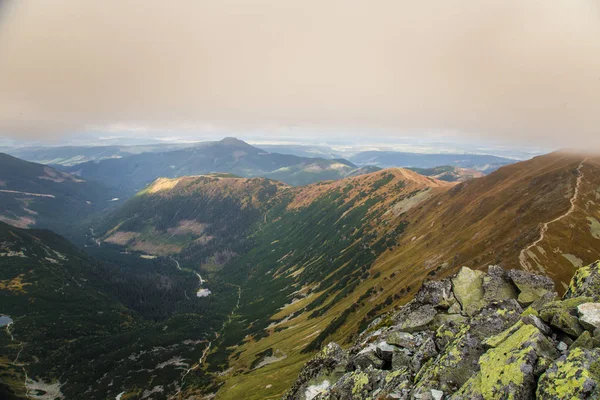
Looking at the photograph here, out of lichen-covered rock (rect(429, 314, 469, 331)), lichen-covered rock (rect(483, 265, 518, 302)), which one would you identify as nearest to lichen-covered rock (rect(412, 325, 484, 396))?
lichen-covered rock (rect(429, 314, 469, 331))

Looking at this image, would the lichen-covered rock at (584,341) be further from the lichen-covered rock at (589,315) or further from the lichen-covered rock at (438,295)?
the lichen-covered rock at (438,295)

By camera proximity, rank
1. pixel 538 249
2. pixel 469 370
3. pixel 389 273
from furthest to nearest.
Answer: pixel 389 273 → pixel 538 249 → pixel 469 370

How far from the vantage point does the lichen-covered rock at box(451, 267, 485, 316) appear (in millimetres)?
40109

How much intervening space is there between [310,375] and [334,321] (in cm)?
13517

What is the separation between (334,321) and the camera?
170 metres

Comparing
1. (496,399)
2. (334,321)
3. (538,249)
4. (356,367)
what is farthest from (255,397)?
(496,399)

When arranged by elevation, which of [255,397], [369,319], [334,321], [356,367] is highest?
[356,367]

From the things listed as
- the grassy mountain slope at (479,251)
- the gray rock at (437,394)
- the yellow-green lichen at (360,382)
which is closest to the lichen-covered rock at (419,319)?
the yellow-green lichen at (360,382)

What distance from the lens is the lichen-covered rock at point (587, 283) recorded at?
92.6 feet

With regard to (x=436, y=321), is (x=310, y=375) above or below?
below

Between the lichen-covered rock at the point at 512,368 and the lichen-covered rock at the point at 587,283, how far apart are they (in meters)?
10.5

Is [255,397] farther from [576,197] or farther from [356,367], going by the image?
[576,197]

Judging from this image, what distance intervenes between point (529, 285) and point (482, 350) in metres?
19.1

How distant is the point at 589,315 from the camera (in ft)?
72.7
